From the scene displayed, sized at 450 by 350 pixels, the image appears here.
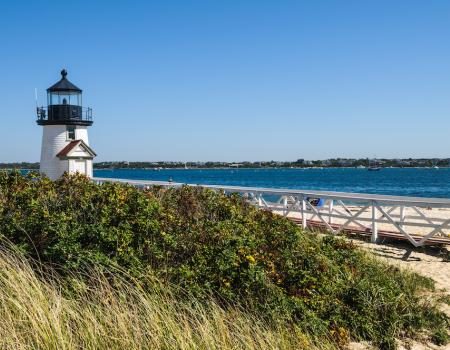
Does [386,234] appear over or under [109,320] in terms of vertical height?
under

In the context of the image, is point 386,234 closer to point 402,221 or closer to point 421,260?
point 402,221

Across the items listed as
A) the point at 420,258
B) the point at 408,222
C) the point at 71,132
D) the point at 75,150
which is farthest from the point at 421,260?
the point at 71,132

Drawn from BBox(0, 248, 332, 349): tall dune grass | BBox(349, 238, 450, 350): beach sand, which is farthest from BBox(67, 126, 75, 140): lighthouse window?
BBox(0, 248, 332, 349): tall dune grass

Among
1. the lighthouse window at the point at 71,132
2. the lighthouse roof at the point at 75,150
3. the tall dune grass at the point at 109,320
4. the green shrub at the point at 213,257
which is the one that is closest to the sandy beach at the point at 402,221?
the green shrub at the point at 213,257

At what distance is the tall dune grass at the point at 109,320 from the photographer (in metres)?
4.09

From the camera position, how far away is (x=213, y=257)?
596 cm

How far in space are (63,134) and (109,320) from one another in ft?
76.3

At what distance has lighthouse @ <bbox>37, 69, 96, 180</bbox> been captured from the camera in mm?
26203

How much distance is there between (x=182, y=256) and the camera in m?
6.08

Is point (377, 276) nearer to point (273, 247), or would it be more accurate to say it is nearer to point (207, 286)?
point (273, 247)

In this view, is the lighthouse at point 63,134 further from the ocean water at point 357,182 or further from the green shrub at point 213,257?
the ocean water at point 357,182

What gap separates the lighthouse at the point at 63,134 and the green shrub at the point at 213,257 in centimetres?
1950

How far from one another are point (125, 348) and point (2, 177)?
4326 mm

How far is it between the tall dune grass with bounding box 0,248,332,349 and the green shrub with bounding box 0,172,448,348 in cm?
28
